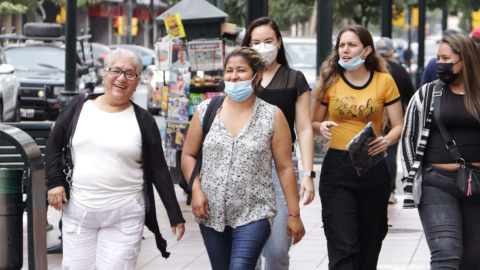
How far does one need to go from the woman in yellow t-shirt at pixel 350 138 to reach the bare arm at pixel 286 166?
25.5 inches

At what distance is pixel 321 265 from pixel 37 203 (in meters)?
2.86

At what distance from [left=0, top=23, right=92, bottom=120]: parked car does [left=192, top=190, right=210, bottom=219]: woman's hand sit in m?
12.5

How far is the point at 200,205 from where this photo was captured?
4035 mm

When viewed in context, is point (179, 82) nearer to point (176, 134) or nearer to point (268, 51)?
point (176, 134)

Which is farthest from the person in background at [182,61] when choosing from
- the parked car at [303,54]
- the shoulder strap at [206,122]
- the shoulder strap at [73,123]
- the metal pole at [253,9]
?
→ the parked car at [303,54]

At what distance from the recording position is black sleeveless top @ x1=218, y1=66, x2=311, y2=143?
4816 millimetres

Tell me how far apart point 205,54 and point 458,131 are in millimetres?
4880

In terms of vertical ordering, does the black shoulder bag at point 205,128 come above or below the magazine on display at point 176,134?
above

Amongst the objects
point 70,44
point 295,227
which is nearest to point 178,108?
point 70,44

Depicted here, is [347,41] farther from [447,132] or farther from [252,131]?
[252,131]

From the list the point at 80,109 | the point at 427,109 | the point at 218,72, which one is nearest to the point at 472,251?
the point at 427,109

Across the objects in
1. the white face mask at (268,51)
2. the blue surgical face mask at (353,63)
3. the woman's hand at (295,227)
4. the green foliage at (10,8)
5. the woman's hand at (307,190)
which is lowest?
the woman's hand at (295,227)

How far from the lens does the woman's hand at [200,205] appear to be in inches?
159

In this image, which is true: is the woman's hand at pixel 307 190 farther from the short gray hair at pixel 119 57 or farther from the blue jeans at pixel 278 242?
the short gray hair at pixel 119 57
